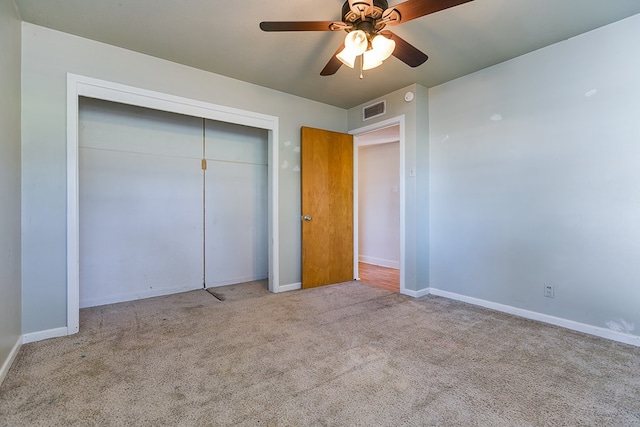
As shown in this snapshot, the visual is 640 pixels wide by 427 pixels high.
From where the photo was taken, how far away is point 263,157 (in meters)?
4.50

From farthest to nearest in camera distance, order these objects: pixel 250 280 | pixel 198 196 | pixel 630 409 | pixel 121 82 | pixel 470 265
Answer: pixel 250 280 → pixel 198 196 → pixel 470 265 → pixel 121 82 → pixel 630 409

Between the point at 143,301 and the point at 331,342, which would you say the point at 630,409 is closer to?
the point at 331,342

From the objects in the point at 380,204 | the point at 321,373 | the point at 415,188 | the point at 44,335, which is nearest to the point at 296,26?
the point at 321,373

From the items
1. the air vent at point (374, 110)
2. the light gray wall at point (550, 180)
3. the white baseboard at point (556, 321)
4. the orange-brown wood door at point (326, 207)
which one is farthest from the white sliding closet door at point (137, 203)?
the white baseboard at point (556, 321)

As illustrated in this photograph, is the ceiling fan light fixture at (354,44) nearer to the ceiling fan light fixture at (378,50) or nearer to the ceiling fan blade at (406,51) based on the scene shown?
the ceiling fan light fixture at (378,50)

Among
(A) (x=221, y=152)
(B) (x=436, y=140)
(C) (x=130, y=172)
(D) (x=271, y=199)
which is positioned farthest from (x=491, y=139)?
(C) (x=130, y=172)

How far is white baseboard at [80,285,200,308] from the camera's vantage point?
322 cm

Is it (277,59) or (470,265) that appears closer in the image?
(277,59)

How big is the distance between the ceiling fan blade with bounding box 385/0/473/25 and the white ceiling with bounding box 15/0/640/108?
439mm

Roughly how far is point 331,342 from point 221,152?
9.70ft

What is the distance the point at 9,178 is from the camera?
2.04 metres

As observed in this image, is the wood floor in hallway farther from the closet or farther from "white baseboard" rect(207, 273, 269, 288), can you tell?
the closet

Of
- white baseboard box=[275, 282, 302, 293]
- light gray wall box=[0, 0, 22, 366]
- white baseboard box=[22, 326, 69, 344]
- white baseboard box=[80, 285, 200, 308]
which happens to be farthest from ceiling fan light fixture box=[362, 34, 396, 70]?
white baseboard box=[80, 285, 200, 308]

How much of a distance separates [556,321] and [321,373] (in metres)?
2.24
